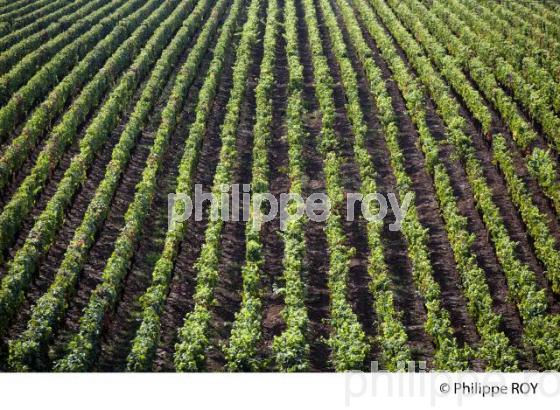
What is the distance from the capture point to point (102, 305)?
1788 centimetres

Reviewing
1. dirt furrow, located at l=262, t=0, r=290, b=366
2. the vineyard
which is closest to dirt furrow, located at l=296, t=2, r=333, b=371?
the vineyard

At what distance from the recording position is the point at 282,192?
81.3ft

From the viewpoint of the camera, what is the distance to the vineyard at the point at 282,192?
17.5 m

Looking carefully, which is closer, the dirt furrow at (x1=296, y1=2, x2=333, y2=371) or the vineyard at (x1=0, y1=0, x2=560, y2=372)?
the vineyard at (x1=0, y1=0, x2=560, y2=372)

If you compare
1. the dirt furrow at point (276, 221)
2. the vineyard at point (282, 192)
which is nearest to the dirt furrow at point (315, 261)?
the vineyard at point (282, 192)

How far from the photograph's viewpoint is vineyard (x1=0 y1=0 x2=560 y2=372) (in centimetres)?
1752

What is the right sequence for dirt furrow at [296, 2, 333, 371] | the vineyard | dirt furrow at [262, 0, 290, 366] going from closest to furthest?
the vineyard, dirt furrow at [296, 2, 333, 371], dirt furrow at [262, 0, 290, 366]

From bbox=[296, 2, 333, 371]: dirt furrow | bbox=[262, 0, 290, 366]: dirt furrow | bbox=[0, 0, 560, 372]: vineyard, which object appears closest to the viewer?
bbox=[0, 0, 560, 372]: vineyard

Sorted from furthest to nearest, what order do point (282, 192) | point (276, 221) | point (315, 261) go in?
point (282, 192) → point (276, 221) → point (315, 261)

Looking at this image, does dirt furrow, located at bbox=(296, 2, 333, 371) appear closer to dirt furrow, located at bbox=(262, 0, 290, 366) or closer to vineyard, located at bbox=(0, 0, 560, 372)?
vineyard, located at bbox=(0, 0, 560, 372)

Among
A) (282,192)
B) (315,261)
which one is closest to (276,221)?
(282,192)

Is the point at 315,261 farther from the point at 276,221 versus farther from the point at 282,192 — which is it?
the point at 282,192

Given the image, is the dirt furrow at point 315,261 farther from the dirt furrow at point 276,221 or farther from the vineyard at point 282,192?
the dirt furrow at point 276,221

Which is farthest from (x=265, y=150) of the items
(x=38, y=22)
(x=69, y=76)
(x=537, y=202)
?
(x=38, y=22)
